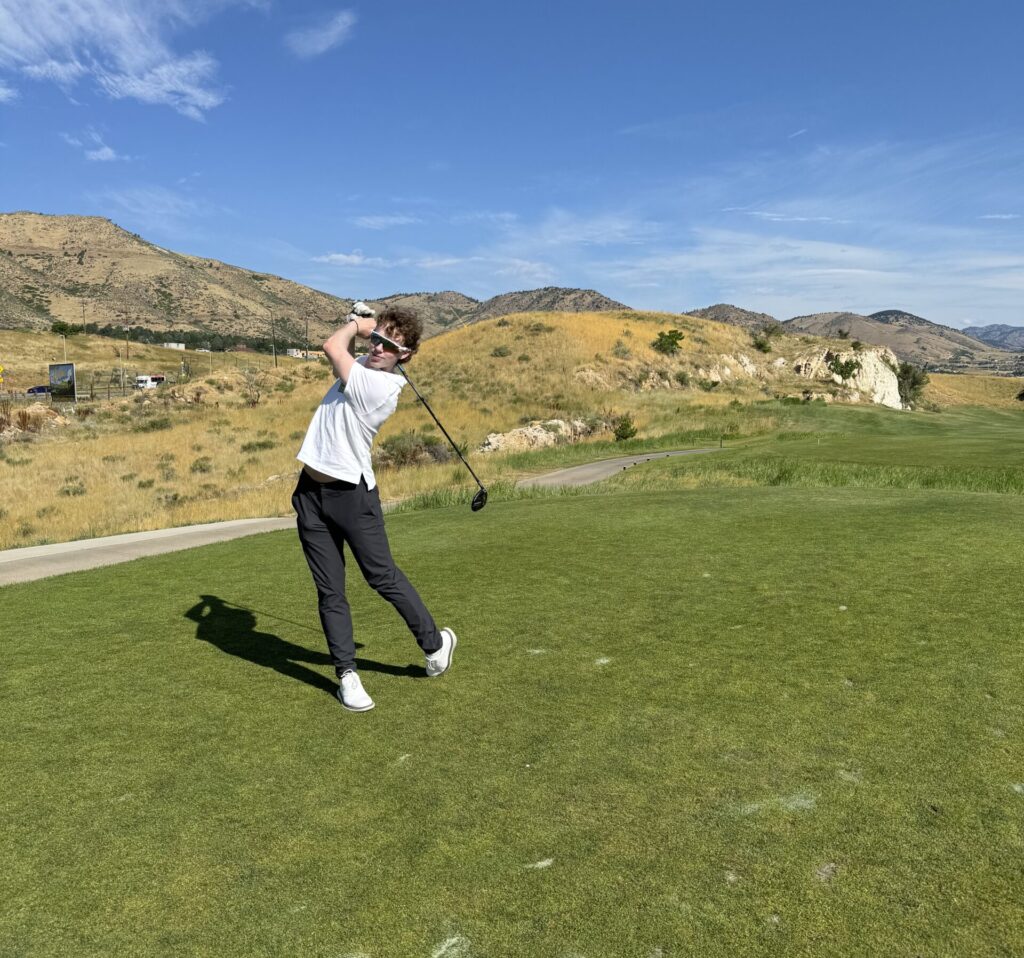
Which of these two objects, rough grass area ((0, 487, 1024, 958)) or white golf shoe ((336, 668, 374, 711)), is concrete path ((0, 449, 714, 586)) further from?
white golf shoe ((336, 668, 374, 711))

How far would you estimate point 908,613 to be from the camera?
6.14 meters

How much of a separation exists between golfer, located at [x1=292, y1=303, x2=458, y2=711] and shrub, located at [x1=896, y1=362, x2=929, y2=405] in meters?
93.2

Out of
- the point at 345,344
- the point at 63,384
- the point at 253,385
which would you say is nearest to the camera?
the point at 345,344

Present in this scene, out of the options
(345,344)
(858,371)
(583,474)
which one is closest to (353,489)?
(345,344)

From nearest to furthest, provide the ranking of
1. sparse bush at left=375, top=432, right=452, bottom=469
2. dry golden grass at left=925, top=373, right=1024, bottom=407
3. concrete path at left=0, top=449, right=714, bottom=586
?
concrete path at left=0, top=449, right=714, bottom=586 < sparse bush at left=375, top=432, right=452, bottom=469 < dry golden grass at left=925, top=373, right=1024, bottom=407

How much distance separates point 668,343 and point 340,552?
73337 millimetres

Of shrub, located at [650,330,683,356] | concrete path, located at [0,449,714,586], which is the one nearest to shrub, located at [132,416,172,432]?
concrete path, located at [0,449,714,586]

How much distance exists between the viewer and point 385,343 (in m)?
4.96

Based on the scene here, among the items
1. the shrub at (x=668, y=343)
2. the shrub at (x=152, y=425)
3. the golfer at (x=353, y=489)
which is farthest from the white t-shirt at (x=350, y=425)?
the shrub at (x=668, y=343)

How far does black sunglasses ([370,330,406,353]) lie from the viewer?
4.90 m

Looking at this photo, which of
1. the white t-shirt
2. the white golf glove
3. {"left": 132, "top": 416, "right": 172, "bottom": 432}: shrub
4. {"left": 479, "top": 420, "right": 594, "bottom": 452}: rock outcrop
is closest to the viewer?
the white golf glove

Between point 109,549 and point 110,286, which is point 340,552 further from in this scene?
point 110,286

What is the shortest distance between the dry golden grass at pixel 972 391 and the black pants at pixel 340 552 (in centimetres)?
10645

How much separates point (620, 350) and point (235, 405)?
34589 mm
